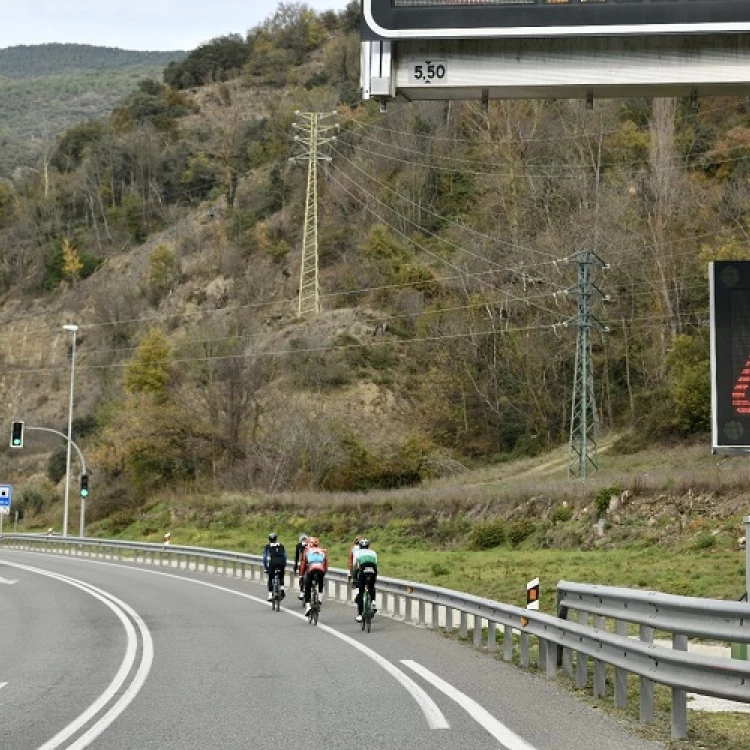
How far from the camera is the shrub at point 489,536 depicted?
5231 centimetres

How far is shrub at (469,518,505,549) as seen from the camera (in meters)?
52.3

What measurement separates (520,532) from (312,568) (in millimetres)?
25169

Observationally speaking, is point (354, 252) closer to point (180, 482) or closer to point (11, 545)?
point (180, 482)

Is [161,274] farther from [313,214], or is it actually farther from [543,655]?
[543,655]

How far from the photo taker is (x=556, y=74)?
46.6ft

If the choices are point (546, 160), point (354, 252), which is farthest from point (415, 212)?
point (546, 160)

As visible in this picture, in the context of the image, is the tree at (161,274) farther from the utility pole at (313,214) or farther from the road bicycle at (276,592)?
the road bicycle at (276,592)

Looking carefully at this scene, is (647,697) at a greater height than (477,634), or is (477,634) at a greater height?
(647,697)

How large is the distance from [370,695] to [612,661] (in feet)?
9.10

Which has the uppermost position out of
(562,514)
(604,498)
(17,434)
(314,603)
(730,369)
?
(17,434)

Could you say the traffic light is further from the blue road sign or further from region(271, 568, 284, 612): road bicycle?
region(271, 568, 284, 612): road bicycle

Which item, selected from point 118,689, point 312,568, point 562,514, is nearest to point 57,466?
point 562,514

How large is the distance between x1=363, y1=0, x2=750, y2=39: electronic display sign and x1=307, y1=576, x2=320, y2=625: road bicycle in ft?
46.5

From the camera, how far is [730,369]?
65.5ft
